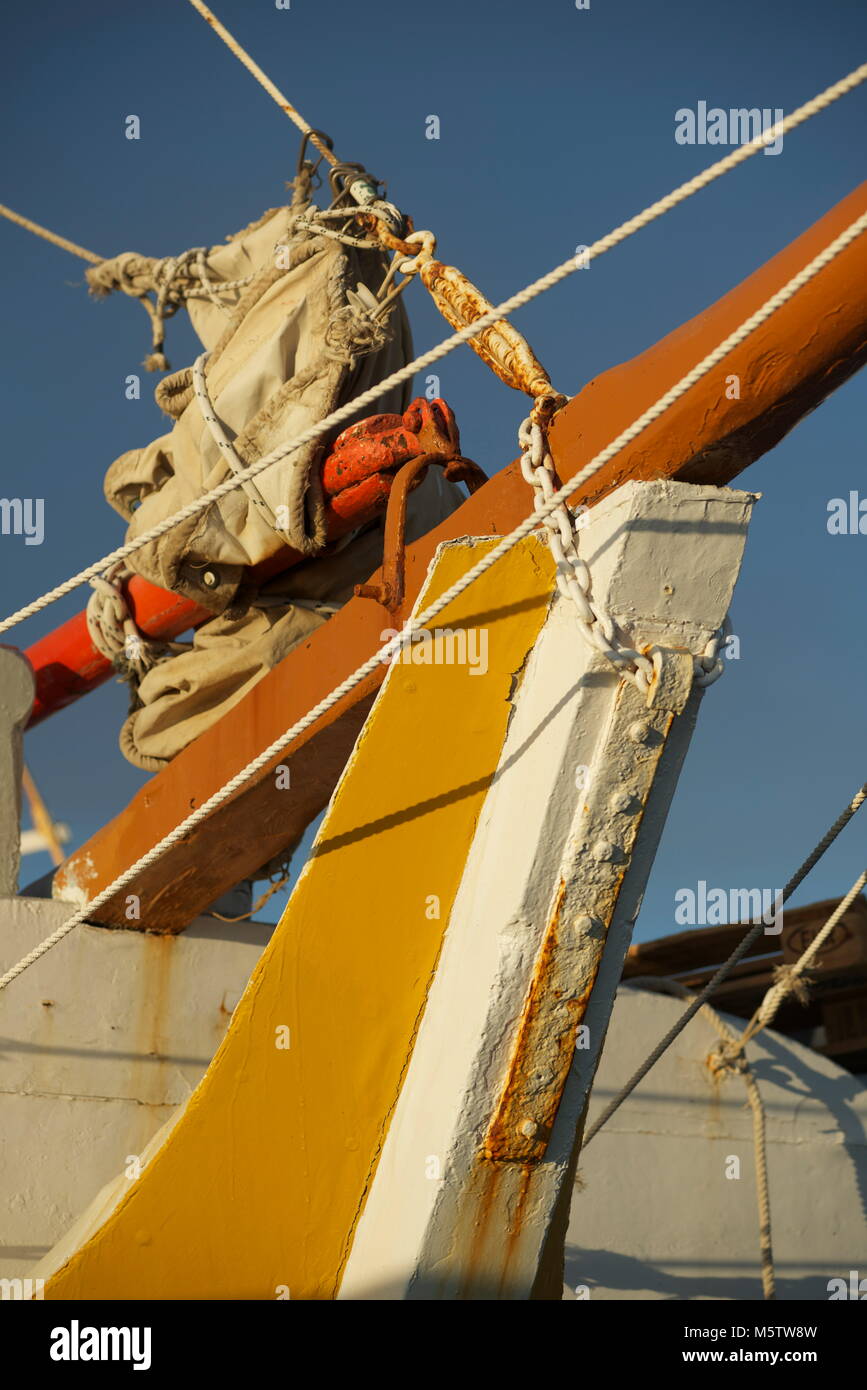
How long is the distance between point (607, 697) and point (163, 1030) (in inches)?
86.7

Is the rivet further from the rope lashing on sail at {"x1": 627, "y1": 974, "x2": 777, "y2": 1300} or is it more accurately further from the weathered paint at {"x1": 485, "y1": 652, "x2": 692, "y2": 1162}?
the rope lashing on sail at {"x1": 627, "y1": 974, "x2": 777, "y2": 1300}

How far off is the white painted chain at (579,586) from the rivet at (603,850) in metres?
0.28

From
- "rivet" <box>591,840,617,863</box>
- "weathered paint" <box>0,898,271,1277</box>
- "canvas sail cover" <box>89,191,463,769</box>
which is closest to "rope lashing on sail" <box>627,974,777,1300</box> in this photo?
"weathered paint" <box>0,898,271,1277</box>

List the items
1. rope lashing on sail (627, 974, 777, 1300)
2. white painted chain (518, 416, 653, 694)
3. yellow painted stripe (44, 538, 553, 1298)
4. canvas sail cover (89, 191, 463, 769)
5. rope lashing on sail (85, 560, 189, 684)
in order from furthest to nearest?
1. rope lashing on sail (627, 974, 777, 1300)
2. rope lashing on sail (85, 560, 189, 684)
3. canvas sail cover (89, 191, 463, 769)
4. yellow painted stripe (44, 538, 553, 1298)
5. white painted chain (518, 416, 653, 694)

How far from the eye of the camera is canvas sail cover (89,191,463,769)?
4.04m

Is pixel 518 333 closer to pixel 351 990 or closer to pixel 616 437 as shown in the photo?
pixel 616 437

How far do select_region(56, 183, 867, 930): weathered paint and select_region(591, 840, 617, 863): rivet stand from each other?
2.15 feet

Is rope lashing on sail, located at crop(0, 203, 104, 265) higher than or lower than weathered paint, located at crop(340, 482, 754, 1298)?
higher

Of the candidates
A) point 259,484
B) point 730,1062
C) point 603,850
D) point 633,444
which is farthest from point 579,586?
point 730,1062

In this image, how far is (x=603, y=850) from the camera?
271 cm

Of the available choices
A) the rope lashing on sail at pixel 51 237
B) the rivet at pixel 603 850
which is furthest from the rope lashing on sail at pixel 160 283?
the rivet at pixel 603 850

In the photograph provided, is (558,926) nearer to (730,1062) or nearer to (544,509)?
(544,509)
